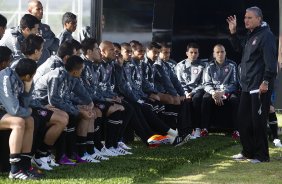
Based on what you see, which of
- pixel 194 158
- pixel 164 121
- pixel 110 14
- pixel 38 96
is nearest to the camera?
pixel 38 96

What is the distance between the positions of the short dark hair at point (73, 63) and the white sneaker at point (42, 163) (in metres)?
1.12

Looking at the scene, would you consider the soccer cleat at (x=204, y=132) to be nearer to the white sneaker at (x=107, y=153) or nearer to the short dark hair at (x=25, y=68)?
the white sneaker at (x=107, y=153)

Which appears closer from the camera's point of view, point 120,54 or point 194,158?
point 194,158

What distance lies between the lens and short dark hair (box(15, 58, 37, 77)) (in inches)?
311

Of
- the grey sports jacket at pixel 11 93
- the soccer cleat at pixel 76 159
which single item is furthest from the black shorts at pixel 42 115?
the soccer cleat at pixel 76 159

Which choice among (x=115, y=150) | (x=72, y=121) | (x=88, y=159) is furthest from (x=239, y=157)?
(x=72, y=121)

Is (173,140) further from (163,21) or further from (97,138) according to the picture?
(163,21)

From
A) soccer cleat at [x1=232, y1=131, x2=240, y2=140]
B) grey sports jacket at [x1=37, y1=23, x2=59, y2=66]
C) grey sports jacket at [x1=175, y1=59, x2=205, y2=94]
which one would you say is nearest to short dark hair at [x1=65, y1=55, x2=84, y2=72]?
grey sports jacket at [x1=37, y1=23, x2=59, y2=66]

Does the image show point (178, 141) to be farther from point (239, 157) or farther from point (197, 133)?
point (197, 133)

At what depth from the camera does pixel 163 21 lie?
553 inches

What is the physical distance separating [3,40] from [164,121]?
12.9ft

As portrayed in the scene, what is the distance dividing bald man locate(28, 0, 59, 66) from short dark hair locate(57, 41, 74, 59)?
97 centimetres

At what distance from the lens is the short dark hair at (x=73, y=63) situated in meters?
9.03

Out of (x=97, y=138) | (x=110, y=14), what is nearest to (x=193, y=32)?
(x=110, y=14)
